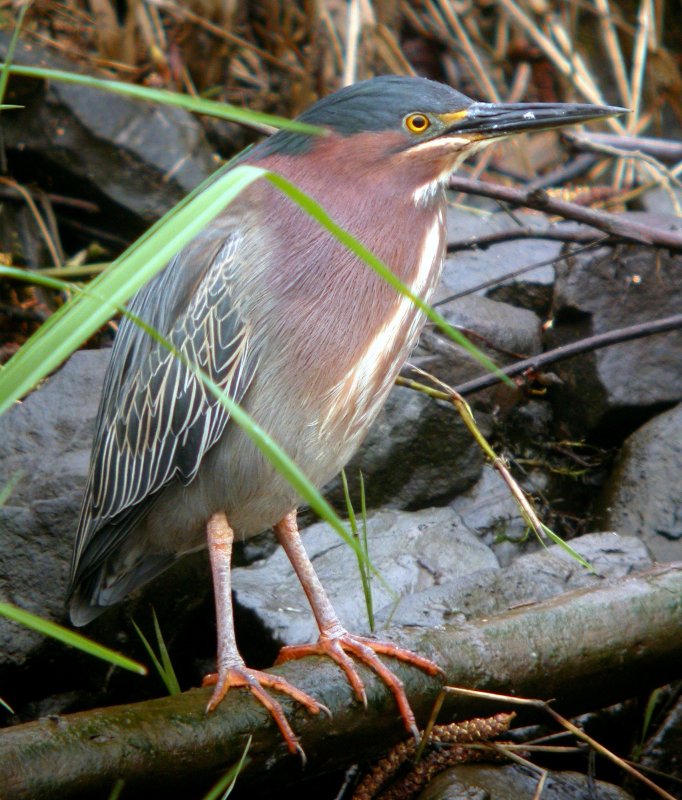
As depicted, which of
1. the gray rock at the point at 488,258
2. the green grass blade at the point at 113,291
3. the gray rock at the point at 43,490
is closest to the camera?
the green grass blade at the point at 113,291

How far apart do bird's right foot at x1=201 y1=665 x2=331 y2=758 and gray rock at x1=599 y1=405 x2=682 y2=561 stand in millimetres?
1521

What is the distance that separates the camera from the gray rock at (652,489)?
3.29 meters

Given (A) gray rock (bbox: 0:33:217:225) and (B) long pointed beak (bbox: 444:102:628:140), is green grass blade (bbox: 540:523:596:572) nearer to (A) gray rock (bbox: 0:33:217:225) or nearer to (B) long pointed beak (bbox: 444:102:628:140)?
(B) long pointed beak (bbox: 444:102:628:140)

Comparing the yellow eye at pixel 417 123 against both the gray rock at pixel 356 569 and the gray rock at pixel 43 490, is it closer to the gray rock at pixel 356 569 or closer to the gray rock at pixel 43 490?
the gray rock at pixel 356 569

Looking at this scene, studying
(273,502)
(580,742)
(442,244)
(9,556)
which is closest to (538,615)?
(580,742)

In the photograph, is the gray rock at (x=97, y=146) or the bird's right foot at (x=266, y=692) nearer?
the bird's right foot at (x=266, y=692)

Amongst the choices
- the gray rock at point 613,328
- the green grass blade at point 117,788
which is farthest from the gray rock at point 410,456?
the green grass blade at point 117,788

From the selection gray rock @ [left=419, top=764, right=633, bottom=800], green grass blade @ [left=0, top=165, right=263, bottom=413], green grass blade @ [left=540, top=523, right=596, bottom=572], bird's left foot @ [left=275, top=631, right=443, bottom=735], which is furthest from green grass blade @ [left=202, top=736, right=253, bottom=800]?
green grass blade @ [left=0, top=165, right=263, bottom=413]

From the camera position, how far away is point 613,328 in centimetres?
374

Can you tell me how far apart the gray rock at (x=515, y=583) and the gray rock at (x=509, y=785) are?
0.45 meters

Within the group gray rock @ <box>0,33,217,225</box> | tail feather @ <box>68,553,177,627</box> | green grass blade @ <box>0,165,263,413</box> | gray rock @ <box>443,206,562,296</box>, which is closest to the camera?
green grass blade @ <box>0,165,263,413</box>

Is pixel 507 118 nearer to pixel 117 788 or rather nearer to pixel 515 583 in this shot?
pixel 515 583

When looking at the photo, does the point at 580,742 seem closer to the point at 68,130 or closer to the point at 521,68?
the point at 68,130

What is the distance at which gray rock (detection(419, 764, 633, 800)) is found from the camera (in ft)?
7.50
